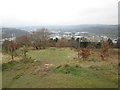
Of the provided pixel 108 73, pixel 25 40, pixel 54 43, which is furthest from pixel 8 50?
pixel 108 73

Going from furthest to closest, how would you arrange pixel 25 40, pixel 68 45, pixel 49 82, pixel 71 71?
pixel 68 45 < pixel 25 40 < pixel 71 71 < pixel 49 82

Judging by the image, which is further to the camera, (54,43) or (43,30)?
(54,43)

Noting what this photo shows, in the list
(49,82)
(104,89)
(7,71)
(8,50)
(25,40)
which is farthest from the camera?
(25,40)

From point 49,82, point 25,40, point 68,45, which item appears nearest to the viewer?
point 49,82

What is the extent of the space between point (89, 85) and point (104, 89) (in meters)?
0.54

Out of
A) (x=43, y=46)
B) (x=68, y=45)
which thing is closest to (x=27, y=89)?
(x=43, y=46)

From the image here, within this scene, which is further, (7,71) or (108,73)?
(7,71)

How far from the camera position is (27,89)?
5.52 metres

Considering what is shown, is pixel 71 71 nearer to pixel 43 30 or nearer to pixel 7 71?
pixel 7 71

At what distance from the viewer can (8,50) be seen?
15.7 m

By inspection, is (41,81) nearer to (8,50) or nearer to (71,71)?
(71,71)

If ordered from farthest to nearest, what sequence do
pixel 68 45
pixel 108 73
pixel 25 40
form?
pixel 68 45
pixel 25 40
pixel 108 73

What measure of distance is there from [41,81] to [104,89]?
245 cm

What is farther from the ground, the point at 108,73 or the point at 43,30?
the point at 43,30
